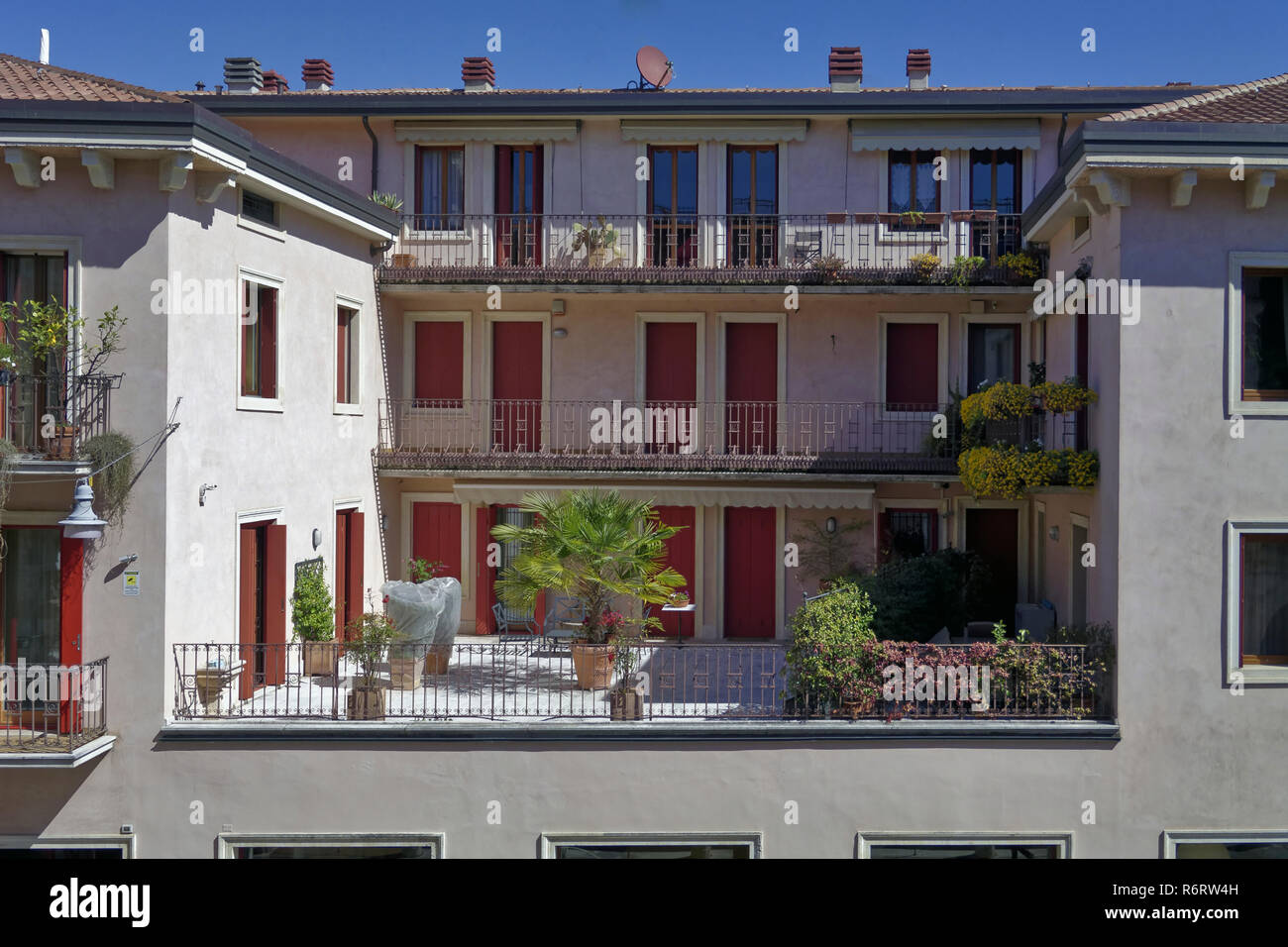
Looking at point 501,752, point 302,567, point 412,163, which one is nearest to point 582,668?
point 501,752

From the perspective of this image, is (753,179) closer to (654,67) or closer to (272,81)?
(654,67)

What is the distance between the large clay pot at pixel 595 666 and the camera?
15.6 m

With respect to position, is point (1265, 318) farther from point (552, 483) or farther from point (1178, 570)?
point (552, 483)

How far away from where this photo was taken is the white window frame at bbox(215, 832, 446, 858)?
45.3 feet

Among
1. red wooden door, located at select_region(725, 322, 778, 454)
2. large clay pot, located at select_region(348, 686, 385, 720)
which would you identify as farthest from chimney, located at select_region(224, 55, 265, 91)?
large clay pot, located at select_region(348, 686, 385, 720)

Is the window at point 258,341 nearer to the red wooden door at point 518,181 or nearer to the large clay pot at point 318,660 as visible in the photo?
the large clay pot at point 318,660

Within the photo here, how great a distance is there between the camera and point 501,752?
14.0 m

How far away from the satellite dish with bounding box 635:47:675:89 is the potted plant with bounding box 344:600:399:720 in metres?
12.3

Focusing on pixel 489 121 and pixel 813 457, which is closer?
pixel 813 457

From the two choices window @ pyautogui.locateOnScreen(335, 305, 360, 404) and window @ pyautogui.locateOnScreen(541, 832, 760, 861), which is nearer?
window @ pyautogui.locateOnScreen(541, 832, 760, 861)

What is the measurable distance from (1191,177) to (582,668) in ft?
32.7

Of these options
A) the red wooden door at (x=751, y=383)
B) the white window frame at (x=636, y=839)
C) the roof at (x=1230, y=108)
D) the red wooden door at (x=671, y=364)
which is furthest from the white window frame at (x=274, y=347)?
the roof at (x=1230, y=108)

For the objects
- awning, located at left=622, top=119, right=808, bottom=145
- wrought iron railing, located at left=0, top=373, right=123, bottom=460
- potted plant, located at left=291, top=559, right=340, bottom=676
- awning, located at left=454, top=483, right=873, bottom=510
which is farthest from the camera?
awning, located at left=622, top=119, right=808, bottom=145

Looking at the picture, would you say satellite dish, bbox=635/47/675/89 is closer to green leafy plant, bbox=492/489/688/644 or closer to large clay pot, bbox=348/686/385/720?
green leafy plant, bbox=492/489/688/644
